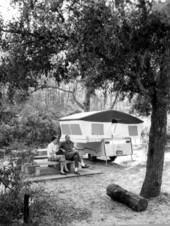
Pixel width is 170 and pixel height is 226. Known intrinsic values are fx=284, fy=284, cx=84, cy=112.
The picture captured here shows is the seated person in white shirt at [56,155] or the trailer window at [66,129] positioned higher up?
the trailer window at [66,129]

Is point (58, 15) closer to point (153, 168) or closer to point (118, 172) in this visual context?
point (153, 168)

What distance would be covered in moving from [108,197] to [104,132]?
5.11 m

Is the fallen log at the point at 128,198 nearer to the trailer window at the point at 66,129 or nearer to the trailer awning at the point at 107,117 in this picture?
the trailer awning at the point at 107,117

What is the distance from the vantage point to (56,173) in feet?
29.3

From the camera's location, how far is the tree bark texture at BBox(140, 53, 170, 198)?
5.99 meters

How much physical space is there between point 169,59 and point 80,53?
1965 millimetres

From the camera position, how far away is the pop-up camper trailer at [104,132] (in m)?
11.0

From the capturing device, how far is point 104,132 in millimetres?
11312

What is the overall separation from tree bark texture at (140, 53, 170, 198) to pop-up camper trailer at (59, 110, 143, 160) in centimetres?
470

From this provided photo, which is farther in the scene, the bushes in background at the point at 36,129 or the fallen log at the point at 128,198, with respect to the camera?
the bushes in background at the point at 36,129

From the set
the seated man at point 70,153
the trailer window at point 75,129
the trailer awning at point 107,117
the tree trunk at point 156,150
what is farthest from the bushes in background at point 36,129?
the tree trunk at point 156,150

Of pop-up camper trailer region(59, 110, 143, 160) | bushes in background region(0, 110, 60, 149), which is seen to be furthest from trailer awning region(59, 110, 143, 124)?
bushes in background region(0, 110, 60, 149)

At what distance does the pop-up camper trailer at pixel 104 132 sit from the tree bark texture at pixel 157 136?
4.70 meters

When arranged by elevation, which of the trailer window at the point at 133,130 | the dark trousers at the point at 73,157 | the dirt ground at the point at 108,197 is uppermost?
the trailer window at the point at 133,130
